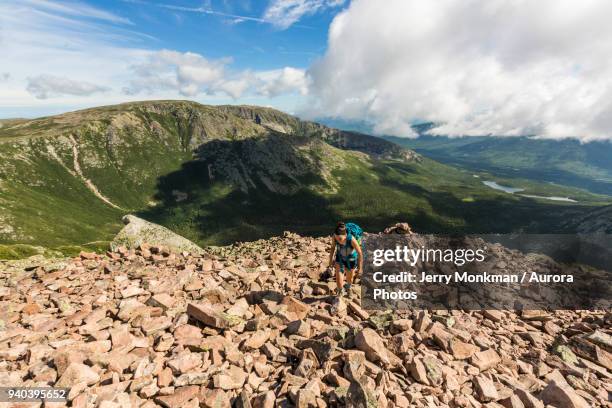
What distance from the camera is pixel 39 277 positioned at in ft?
60.6

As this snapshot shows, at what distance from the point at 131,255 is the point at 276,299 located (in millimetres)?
13139

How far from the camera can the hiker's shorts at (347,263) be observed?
16.7 meters

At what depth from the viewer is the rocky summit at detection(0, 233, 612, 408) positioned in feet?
31.2

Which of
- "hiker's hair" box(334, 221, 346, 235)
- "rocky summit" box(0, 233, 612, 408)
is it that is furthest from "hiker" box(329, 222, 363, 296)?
"rocky summit" box(0, 233, 612, 408)

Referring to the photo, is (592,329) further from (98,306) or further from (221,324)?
(98,306)

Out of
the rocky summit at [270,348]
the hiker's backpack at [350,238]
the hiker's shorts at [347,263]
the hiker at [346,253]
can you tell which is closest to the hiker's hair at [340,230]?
the hiker at [346,253]

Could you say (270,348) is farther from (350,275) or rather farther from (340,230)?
(340,230)

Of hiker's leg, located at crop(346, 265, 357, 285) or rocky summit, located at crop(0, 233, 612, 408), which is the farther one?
hiker's leg, located at crop(346, 265, 357, 285)

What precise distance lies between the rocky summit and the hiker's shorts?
1698 mm

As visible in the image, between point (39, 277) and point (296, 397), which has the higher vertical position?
point (296, 397)

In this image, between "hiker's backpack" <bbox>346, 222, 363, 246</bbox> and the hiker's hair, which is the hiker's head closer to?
the hiker's hair

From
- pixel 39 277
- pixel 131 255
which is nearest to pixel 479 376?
pixel 131 255

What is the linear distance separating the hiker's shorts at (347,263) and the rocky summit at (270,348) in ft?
5.57

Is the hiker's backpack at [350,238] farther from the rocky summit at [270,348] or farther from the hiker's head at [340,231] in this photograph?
the rocky summit at [270,348]
